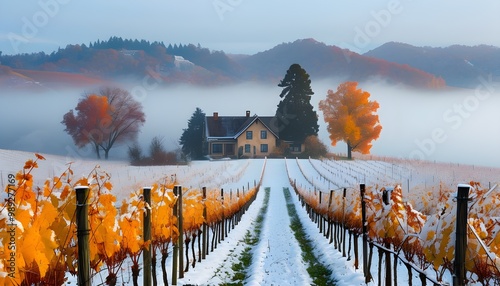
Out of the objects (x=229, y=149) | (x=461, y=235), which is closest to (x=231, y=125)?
(x=229, y=149)

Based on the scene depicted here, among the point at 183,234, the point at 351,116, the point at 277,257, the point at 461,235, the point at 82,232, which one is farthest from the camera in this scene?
the point at 351,116

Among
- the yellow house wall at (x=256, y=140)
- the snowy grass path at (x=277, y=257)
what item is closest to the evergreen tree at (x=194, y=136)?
the yellow house wall at (x=256, y=140)

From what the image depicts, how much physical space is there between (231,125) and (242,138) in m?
5.26

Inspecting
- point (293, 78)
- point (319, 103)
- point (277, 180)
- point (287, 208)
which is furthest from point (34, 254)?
point (293, 78)

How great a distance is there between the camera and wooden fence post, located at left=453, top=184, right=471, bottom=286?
224 inches

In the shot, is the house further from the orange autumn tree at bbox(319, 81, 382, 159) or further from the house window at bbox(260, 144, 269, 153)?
the orange autumn tree at bbox(319, 81, 382, 159)

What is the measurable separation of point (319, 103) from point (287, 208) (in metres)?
44.5

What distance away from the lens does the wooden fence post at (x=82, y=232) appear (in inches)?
216

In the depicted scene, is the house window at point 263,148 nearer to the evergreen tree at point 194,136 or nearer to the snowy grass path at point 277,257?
the evergreen tree at point 194,136

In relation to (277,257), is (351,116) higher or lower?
higher

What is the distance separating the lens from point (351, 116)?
73.6 metres

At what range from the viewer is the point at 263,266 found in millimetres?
13445

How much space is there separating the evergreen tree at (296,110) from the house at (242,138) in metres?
2.17

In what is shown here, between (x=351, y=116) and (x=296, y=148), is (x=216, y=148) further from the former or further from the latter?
(x=351, y=116)
